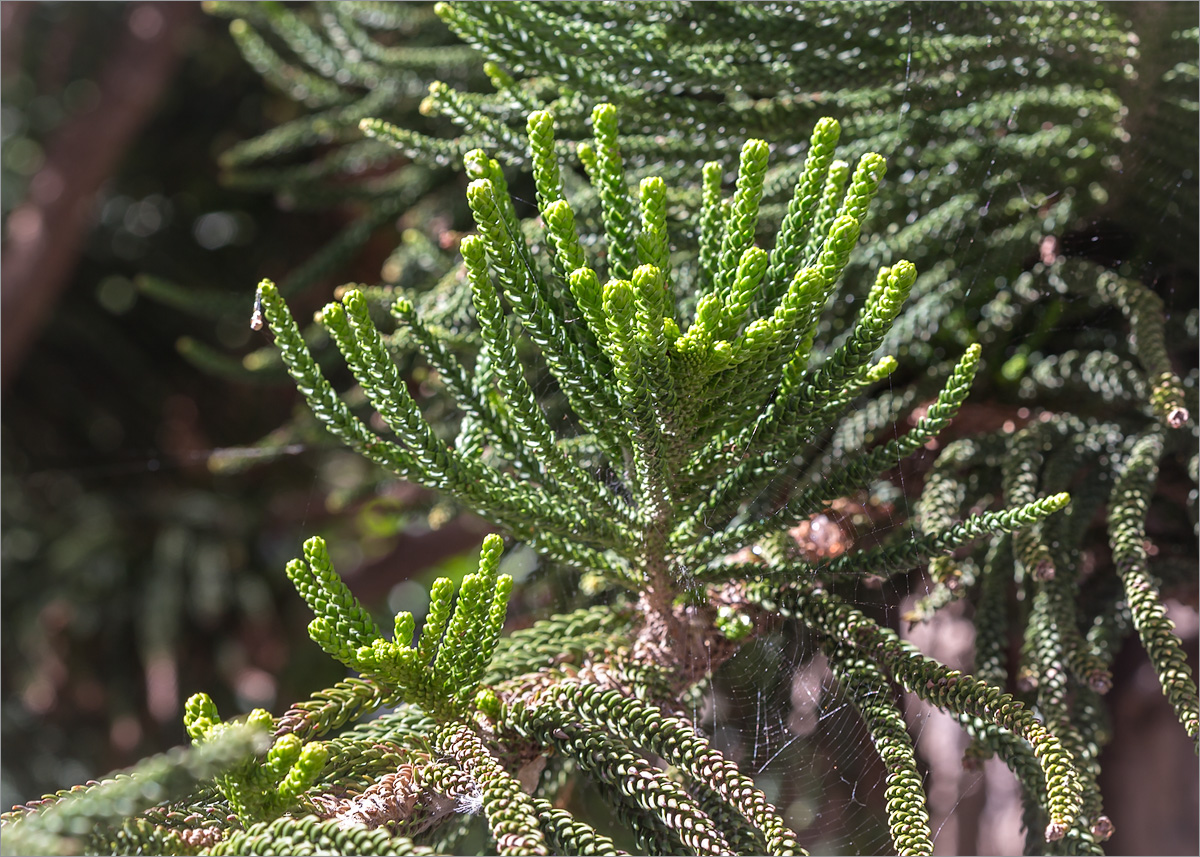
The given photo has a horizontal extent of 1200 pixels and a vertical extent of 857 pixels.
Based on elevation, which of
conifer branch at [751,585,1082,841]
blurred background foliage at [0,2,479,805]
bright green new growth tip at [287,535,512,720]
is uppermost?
blurred background foliage at [0,2,479,805]

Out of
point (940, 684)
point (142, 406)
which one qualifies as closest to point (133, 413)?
point (142, 406)

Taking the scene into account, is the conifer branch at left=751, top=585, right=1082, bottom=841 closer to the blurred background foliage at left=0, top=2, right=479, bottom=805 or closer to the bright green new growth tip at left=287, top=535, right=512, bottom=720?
the bright green new growth tip at left=287, top=535, right=512, bottom=720

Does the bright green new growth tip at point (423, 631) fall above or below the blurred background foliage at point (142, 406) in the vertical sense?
below

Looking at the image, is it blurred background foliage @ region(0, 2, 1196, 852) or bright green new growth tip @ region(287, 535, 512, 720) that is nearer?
bright green new growth tip @ region(287, 535, 512, 720)

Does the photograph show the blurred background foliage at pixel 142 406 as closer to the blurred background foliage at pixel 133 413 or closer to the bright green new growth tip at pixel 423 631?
the blurred background foliage at pixel 133 413

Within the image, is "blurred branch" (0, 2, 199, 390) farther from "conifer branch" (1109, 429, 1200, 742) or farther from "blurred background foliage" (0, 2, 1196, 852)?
"conifer branch" (1109, 429, 1200, 742)

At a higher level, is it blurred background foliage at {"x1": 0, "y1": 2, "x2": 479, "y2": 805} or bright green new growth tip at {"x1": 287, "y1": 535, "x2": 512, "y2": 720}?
blurred background foliage at {"x1": 0, "y1": 2, "x2": 479, "y2": 805}

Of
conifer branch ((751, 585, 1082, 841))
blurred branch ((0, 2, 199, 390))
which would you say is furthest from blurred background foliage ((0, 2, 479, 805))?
conifer branch ((751, 585, 1082, 841))

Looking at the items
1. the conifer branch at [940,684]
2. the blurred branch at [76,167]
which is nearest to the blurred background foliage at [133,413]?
the blurred branch at [76,167]
